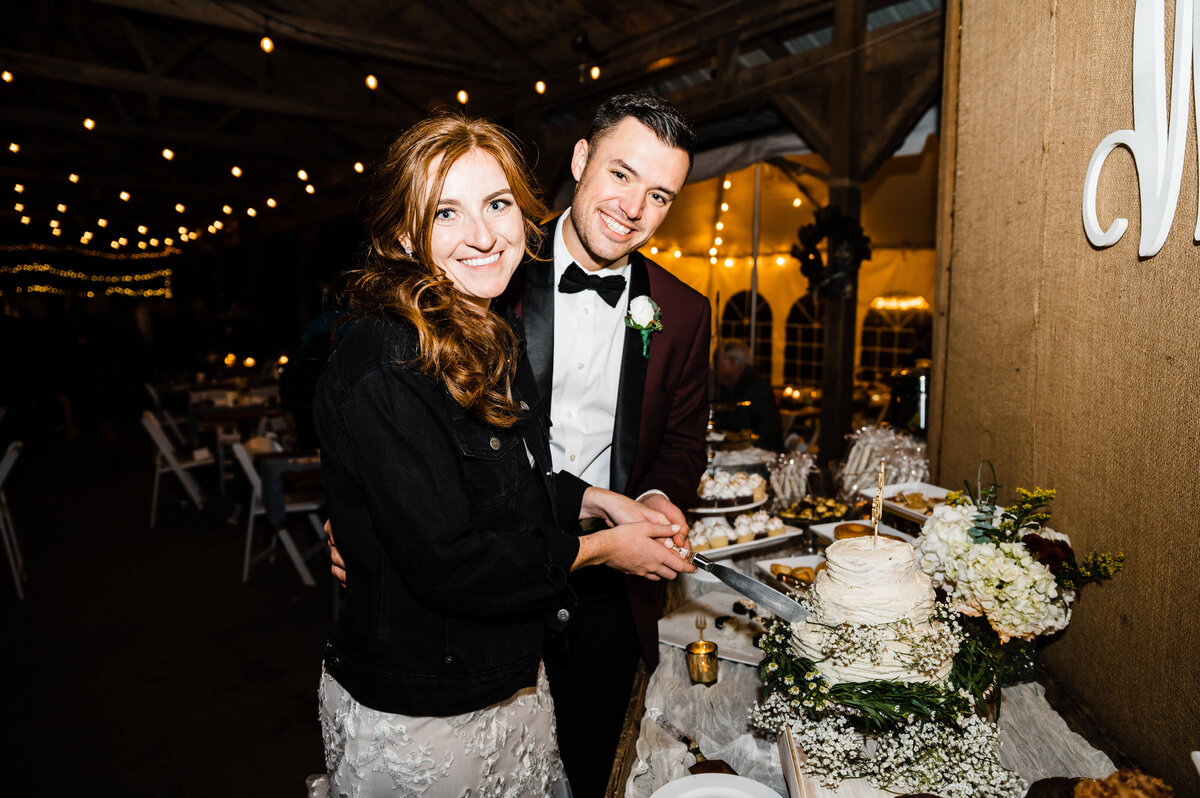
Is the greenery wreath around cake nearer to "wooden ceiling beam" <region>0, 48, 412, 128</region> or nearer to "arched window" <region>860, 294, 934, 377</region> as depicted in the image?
"arched window" <region>860, 294, 934, 377</region>

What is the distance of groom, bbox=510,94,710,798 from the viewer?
6.43 feet

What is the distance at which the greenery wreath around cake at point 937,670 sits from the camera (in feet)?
4.02

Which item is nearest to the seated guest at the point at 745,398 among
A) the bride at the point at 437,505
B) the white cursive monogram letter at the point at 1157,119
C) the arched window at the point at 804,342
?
the white cursive monogram letter at the point at 1157,119

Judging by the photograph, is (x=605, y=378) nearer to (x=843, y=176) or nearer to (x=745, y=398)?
(x=745, y=398)

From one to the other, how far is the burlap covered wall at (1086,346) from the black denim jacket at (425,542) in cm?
113

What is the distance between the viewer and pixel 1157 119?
51.7 inches

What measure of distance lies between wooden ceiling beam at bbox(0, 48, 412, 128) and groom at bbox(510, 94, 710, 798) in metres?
9.44

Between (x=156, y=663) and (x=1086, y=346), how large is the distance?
4742 millimetres

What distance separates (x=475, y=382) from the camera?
1.25 meters

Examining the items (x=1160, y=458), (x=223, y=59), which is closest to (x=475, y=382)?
(x=1160, y=458)

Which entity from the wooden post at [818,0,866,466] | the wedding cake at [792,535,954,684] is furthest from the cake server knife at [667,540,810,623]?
the wooden post at [818,0,866,466]

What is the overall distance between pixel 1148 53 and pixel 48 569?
23.6 feet

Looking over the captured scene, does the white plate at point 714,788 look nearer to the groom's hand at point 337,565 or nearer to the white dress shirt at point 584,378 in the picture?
the groom's hand at point 337,565

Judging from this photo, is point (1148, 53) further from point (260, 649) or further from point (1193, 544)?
point (260, 649)
